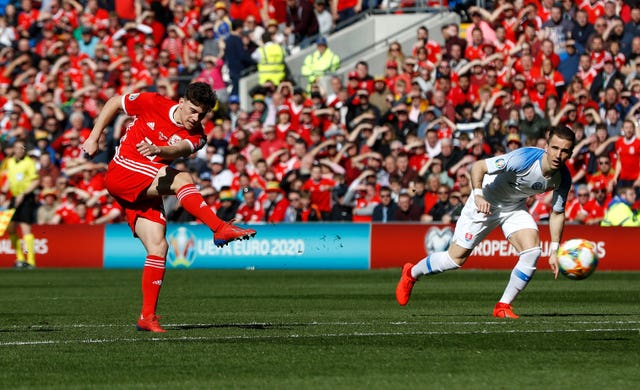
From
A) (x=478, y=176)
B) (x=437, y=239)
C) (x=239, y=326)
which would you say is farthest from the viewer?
(x=437, y=239)

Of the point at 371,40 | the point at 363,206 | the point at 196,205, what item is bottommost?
the point at 363,206

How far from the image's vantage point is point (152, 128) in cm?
1142

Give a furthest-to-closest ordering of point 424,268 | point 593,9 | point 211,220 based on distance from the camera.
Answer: point 593,9
point 424,268
point 211,220

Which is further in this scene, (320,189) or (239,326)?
(320,189)

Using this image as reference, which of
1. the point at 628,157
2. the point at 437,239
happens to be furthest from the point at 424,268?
the point at 628,157

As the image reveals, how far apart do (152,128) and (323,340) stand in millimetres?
2387

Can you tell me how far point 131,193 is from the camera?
1130 cm

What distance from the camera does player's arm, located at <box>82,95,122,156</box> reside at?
37.0 feet

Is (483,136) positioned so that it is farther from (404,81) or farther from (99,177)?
(99,177)

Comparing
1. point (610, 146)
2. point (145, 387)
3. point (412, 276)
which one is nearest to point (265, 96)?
point (610, 146)

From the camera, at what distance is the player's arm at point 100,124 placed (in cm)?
1128

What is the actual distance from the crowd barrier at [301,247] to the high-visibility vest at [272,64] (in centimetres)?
563

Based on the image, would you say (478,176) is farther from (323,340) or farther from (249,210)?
(249,210)

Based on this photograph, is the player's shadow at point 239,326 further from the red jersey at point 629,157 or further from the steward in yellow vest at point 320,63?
the steward in yellow vest at point 320,63
